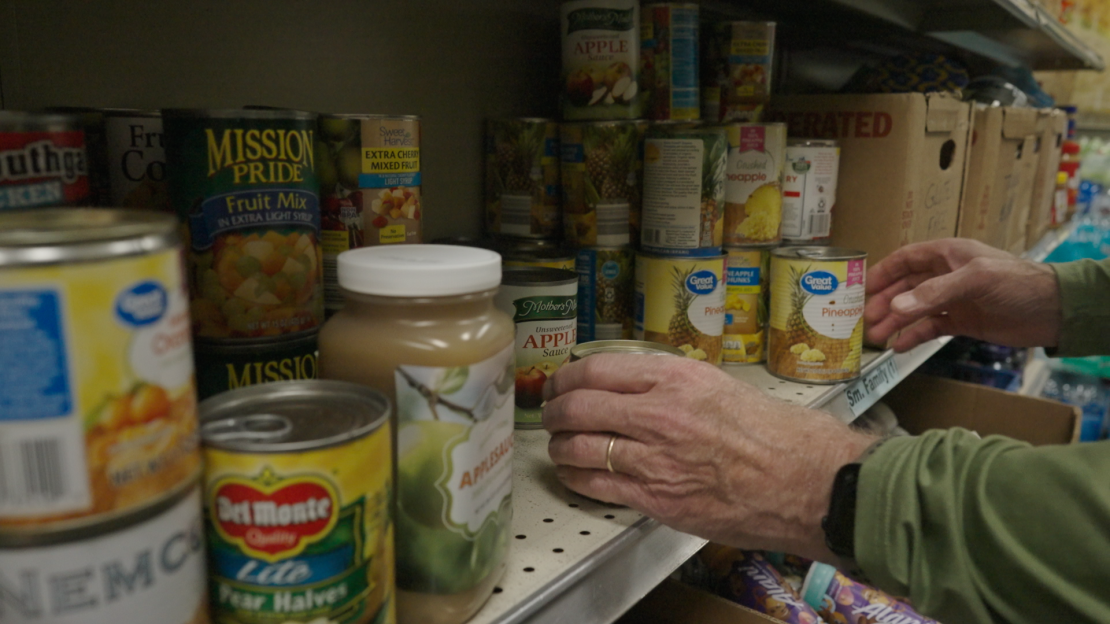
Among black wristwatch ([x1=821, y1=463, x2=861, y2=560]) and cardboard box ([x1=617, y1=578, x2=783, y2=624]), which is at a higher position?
black wristwatch ([x1=821, y1=463, x2=861, y2=560])

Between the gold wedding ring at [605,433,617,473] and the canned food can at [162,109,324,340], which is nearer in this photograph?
the canned food can at [162,109,324,340]

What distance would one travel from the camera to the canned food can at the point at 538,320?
103 cm

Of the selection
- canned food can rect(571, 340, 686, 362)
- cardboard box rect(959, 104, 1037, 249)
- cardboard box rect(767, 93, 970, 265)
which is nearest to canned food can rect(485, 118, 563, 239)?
canned food can rect(571, 340, 686, 362)

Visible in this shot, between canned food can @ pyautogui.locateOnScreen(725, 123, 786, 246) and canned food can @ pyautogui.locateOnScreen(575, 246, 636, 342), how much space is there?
0.71 feet

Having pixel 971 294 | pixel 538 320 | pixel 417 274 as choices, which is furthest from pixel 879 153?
pixel 417 274

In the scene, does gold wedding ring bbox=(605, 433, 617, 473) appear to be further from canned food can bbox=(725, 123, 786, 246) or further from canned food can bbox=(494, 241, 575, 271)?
canned food can bbox=(725, 123, 786, 246)

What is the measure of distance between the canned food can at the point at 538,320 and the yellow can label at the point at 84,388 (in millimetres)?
606

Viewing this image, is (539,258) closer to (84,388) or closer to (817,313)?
(817,313)

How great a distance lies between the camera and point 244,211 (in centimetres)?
67

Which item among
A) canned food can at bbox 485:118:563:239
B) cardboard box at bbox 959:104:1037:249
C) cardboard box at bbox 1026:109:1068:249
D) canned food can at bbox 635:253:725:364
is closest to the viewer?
canned food can at bbox 635:253:725:364

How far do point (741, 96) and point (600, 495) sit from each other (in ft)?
3.16

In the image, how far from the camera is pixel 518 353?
1.05 m

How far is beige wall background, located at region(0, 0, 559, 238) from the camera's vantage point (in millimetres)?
863

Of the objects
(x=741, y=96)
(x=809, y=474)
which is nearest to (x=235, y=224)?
(x=809, y=474)
